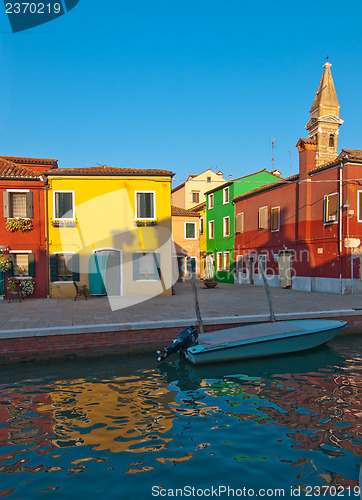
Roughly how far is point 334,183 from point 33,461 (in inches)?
757

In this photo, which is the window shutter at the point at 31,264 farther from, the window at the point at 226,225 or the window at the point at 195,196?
the window at the point at 195,196

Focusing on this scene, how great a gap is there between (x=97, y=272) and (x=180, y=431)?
43.7ft

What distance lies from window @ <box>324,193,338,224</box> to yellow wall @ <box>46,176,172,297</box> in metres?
8.99

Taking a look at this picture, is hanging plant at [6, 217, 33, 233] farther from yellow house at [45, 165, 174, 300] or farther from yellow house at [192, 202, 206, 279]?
yellow house at [192, 202, 206, 279]

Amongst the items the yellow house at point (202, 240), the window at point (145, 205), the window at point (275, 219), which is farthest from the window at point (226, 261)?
the window at point (145, 205)

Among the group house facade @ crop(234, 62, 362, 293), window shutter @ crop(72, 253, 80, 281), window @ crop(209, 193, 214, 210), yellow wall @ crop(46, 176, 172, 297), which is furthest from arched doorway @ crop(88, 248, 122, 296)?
window @ crop(209, 193, 214, 210)

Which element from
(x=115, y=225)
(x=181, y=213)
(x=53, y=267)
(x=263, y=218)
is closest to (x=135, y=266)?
(x=115, y=225)

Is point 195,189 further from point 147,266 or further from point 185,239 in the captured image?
point 147,266

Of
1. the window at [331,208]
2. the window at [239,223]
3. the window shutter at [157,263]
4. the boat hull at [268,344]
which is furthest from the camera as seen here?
the window at [239,223]

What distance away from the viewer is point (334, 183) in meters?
19.6

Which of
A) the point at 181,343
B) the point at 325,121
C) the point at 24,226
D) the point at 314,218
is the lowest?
the point at 181,343

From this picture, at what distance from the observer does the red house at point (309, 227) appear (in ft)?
61.9

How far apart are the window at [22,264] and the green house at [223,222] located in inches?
677

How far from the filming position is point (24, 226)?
17.5 meters
